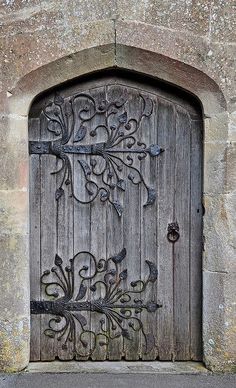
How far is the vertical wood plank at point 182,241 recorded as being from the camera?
3.46m

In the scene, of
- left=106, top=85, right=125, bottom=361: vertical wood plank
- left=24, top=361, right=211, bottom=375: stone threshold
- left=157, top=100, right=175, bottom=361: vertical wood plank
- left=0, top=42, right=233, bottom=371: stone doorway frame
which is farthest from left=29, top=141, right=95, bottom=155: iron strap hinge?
left=24, top=361, right=211, bottom=375: stone threshold

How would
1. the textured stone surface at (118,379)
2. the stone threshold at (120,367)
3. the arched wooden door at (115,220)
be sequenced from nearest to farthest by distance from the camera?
the textured stone surface at (118,379), the stone threshold at (120,367), the arched wooden door at (115,220)

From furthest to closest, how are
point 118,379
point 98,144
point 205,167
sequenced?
point 98,144
point 205,167
point 118,379

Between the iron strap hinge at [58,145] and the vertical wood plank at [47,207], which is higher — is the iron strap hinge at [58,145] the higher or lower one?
the higher one

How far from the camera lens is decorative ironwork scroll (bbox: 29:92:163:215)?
344 centimetres

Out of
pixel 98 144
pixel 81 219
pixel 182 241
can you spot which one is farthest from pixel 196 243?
pixel 98 144

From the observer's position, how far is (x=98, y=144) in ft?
11.3

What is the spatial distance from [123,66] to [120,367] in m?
1.83

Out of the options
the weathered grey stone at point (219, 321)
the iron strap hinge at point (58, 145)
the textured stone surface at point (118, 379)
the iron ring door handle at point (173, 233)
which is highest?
the iron strap hinge at point (58, 145)

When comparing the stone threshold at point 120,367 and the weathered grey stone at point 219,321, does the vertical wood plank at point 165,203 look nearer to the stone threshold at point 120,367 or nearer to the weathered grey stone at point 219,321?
the stone threshold at point 120,367

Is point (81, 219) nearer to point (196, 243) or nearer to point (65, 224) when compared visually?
point (65, 224)

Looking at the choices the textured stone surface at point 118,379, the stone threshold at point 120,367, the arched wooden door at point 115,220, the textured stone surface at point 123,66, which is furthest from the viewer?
the arched wooden door at point 115,220

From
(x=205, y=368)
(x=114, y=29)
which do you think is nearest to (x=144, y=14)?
(x=114, y=29)

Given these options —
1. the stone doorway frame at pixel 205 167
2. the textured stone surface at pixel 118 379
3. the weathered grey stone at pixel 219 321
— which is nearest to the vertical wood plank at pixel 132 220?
the stone doorway frame at pixel 205 167
